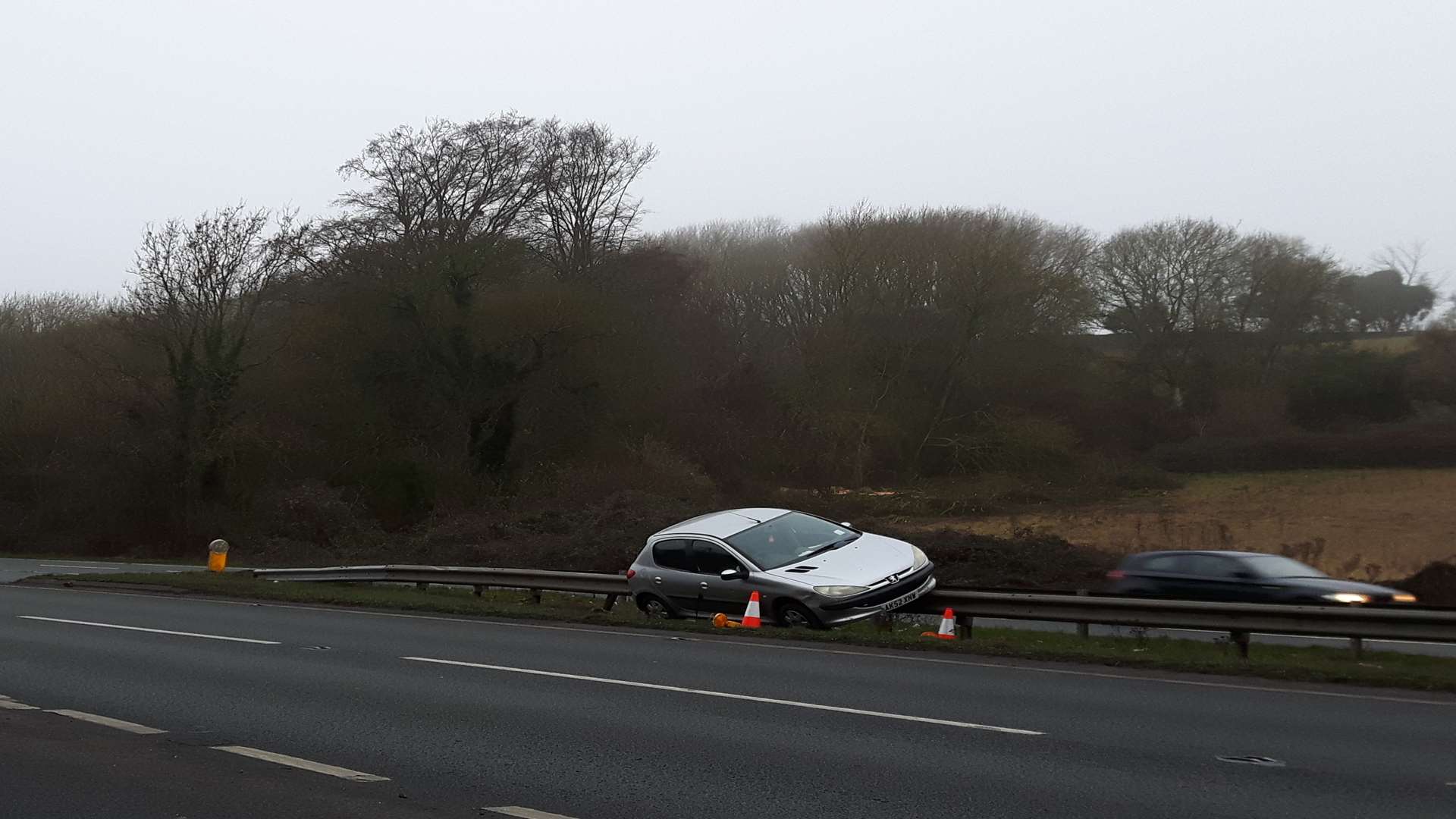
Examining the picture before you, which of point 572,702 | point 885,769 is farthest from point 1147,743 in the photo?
point 572,702

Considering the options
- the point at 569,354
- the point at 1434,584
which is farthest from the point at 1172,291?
the point at 1434,584

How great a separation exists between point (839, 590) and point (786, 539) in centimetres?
173

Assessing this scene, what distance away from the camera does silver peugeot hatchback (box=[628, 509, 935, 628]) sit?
51.4ft

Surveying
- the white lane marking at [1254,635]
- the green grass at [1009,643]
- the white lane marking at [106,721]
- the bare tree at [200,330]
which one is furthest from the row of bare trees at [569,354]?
the white lane marking at [106,721]

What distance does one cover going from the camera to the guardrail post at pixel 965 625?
15.8m

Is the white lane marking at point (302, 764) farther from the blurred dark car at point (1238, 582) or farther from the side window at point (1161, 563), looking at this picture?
the side window at point (1161, 563)

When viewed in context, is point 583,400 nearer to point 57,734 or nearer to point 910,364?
point 910,364

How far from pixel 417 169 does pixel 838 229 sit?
59.4 ft

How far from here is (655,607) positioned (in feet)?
58.5

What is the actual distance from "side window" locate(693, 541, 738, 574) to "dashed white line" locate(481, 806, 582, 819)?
10066mm

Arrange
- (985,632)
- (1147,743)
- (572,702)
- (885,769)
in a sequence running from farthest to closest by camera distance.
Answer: (985,632), (572,702), (1147,743), (885,769)

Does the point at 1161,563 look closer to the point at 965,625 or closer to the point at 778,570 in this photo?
the point at 965,625

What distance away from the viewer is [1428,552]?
26594 mm

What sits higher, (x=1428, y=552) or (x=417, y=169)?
(x=417, y=169)
